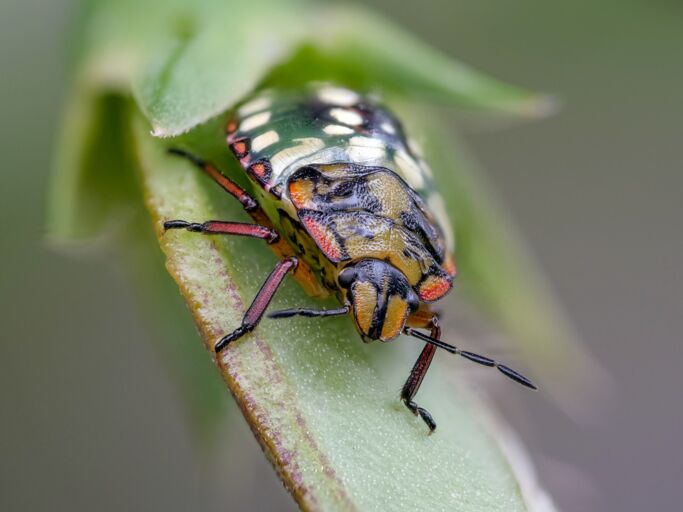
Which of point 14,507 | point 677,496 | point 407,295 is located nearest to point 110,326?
point 14,507

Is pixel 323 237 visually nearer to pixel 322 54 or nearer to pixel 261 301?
pixel 261 301

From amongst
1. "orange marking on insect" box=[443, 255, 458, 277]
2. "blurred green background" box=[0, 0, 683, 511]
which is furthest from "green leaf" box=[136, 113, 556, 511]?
"blurred green background" box=[0, 0, 683, 511]

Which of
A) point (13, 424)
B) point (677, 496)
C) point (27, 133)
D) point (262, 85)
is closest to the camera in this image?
point (262, 85)

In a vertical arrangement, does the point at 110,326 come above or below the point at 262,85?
below

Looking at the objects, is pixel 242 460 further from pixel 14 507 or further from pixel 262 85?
pixel 14 507

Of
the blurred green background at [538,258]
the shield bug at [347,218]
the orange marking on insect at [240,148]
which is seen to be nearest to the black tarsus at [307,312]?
the shield bug at [347,218]

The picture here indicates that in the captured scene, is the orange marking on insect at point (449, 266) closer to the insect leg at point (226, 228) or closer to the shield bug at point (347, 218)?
the shield bug at point (347, 218)
